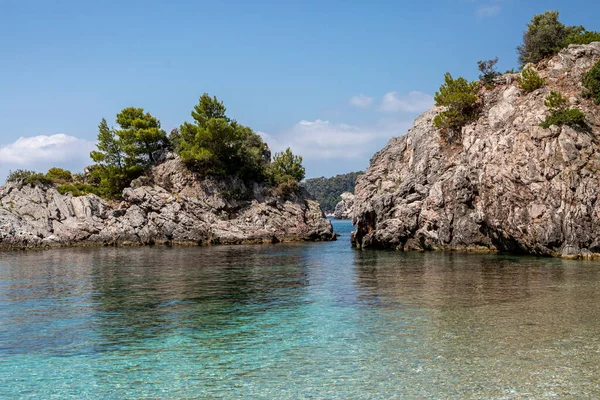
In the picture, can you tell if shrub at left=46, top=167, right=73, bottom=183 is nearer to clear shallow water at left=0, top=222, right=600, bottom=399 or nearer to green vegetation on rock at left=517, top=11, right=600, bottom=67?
clear shallow water at left=0, top=222, right=600, bottom=399

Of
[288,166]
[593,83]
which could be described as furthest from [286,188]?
[593,83]

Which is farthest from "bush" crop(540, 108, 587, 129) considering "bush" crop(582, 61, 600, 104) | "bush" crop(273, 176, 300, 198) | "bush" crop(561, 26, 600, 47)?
"bush" crop(273, 176, 300, 198)

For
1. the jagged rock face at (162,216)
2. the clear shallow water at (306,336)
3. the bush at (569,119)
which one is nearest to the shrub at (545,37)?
the bush at (569,119)

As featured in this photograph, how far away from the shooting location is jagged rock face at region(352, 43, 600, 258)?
3966cm

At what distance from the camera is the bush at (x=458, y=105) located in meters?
59.3

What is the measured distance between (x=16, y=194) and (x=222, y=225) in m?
30.8

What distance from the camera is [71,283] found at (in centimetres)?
3070

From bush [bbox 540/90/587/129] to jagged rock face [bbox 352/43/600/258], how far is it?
71cm

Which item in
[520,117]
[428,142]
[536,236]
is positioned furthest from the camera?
[428,142]

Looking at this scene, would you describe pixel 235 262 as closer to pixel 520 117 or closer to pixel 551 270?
pixel 551 270

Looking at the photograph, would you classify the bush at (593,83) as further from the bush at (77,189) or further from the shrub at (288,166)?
the bush at (77,189)

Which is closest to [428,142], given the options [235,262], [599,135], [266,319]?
[599,135]

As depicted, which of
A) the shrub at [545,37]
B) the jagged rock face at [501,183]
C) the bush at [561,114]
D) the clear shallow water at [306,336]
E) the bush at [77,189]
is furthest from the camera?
the bush at [77,189]

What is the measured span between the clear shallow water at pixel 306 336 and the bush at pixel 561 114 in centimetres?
1516
